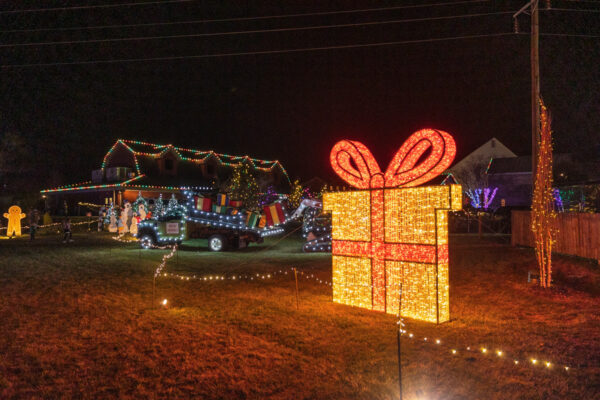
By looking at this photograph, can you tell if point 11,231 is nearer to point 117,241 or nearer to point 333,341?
point 117,241

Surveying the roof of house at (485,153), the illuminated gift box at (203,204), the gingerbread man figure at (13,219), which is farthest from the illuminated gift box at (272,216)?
the roof of house at (485,153)

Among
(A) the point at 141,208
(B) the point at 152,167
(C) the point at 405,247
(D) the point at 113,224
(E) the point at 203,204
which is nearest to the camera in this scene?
(C) the point at 405,247

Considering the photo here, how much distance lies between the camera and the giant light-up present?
662cm

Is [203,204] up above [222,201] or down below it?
below

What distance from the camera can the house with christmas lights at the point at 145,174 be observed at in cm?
3550

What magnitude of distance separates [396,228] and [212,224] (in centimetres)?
1138

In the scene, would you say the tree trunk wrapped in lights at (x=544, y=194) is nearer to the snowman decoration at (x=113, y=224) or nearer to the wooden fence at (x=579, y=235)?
the wooden fence at (x=579, y=235)

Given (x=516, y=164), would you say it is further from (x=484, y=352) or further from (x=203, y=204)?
(x=484, y=352)

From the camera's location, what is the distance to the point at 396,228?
23.4ft

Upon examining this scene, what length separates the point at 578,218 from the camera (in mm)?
13438

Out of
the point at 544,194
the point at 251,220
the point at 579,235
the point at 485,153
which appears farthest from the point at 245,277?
the point at 485,153

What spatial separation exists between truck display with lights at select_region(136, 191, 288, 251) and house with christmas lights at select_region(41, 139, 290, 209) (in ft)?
51.4

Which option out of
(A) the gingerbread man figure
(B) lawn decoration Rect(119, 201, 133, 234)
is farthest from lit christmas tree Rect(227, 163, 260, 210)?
(A) the gingerbread man figure

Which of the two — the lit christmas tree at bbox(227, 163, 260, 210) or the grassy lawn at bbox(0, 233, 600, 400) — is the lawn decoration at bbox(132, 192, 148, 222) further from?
the grassy lawn at bbox(0, 233, 600, 400)
